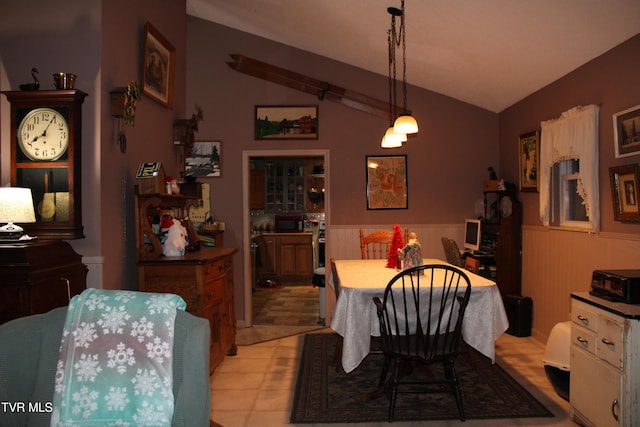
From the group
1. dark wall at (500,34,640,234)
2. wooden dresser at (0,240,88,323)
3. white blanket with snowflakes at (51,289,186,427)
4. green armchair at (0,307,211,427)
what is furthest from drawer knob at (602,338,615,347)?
wooden dresser at (0,240,88,323)

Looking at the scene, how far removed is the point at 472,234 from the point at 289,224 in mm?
3805

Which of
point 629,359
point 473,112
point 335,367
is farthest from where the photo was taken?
point 473,112

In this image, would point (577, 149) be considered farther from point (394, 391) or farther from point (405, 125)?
point (394, 391)

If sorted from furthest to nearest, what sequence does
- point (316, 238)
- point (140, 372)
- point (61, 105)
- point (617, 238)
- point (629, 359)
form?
point (316, 238) < point (617, 238) < point (61, 105) < point (629, 359) < point (140, 372)

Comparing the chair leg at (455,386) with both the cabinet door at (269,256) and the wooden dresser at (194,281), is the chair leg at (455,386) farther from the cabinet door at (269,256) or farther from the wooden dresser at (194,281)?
the cabinet door at (269,256)

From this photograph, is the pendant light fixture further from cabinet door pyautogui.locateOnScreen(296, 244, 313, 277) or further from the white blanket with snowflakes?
cabinet door pyautogui.locateOnScreen(296, 244, 313, 277)

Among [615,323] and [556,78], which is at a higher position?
[556,78]

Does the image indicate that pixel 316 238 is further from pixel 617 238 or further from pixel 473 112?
pixel 617 238

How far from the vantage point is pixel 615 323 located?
7.59ft

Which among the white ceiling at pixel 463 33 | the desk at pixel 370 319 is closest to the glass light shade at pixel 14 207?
the desk at pixel 370 319

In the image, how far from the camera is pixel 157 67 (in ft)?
12.8

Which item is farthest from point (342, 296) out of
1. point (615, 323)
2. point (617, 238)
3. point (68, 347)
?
point (617, 238)

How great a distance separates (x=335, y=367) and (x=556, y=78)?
3.12 m

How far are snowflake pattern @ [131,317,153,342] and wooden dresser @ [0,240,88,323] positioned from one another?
1.11m
